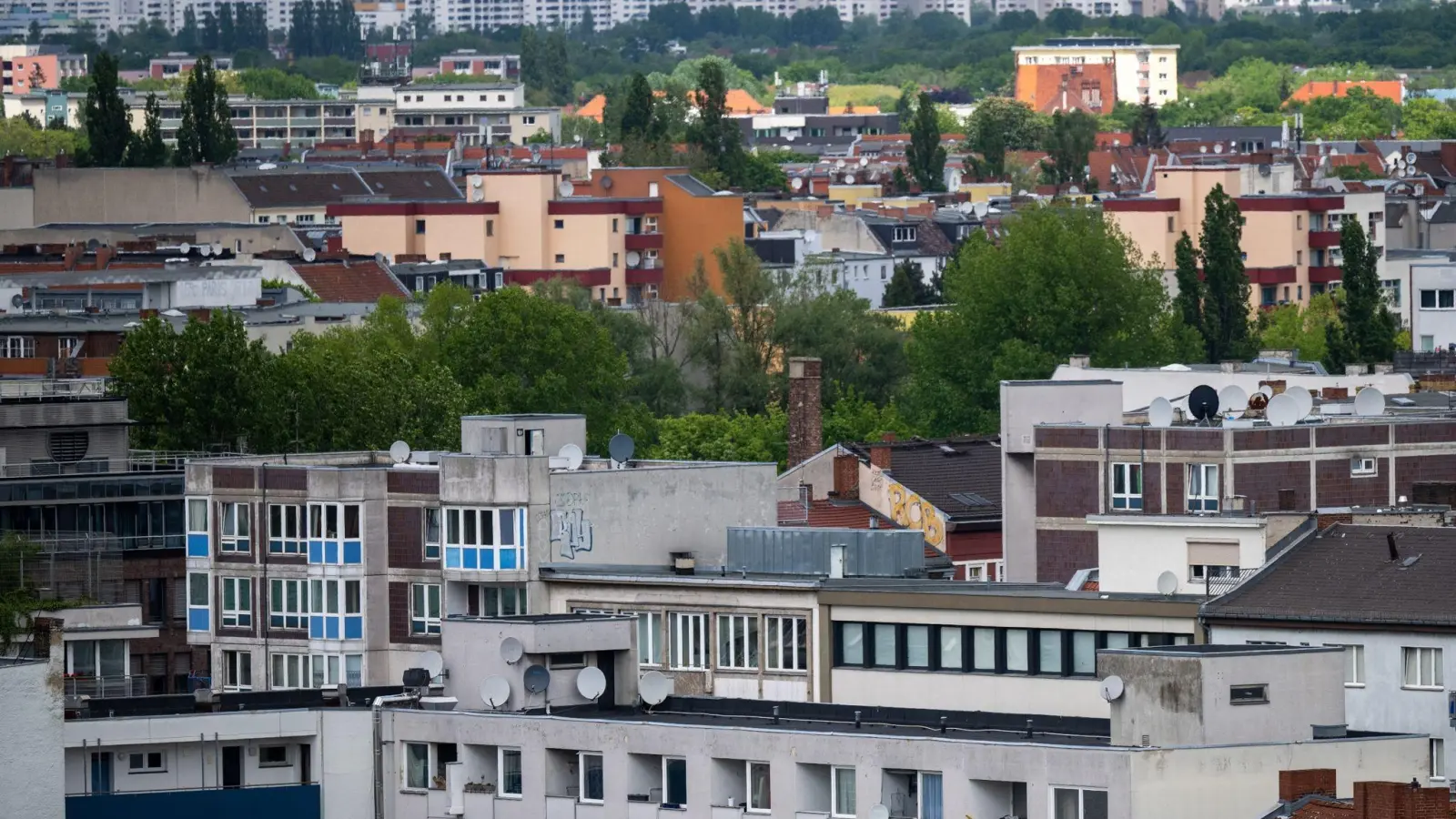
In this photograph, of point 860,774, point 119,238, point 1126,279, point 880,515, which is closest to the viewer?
point 860,774

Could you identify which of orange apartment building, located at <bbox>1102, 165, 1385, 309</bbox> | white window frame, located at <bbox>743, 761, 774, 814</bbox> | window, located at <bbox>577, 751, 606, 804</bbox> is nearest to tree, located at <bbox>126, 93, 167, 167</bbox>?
orange apartment building, located at <bbox>1102, 165, 1385, 309</bbox>

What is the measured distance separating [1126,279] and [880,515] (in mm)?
38794

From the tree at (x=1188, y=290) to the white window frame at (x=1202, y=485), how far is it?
166 feet

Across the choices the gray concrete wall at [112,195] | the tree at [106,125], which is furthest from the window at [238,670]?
the tree at [106,125]

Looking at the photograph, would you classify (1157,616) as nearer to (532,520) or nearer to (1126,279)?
(532,520)

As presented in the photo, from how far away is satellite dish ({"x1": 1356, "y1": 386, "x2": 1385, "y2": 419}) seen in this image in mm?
59062

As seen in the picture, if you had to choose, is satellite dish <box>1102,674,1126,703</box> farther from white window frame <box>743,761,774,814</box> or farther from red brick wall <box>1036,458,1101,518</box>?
red brick wall <box>1036,458,1101,518</box>

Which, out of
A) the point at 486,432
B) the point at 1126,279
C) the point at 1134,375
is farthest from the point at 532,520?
the point at 1126,279

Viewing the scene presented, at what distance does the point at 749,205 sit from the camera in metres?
155

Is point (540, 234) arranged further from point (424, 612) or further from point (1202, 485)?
point (424, 612)

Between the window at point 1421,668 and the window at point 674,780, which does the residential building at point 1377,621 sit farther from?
the window at point 674,780

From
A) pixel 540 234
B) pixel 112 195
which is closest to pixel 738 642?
pixel 540 234

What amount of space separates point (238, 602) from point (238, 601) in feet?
0.09

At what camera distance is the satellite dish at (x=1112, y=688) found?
4041 centimetres
